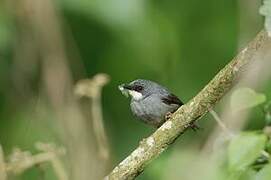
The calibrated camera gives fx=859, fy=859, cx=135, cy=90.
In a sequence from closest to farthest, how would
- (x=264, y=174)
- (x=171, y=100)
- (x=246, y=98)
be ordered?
(x=264, y=174) < (x=246, y=98) < (x=171, y=100)

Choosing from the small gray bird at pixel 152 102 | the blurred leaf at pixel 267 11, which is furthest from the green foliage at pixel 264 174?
the small gray bird at pixel 152 102

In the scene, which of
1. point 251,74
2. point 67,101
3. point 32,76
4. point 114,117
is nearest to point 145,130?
point 114,117

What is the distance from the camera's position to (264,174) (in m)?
3.03

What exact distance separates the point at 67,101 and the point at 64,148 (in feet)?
1.11

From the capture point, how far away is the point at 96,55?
6.02 metres

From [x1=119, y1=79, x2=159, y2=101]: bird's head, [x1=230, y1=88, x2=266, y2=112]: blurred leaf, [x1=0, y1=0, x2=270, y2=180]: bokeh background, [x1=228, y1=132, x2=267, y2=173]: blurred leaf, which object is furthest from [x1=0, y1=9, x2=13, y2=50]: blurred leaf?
[x1=228, y1=132, x2=267, y2=173]: blurred leaf

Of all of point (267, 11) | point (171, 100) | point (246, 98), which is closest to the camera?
point (267, 11)

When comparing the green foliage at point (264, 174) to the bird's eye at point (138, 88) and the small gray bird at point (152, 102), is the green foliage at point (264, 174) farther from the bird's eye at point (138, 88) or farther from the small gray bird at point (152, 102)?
the bird's eye at point (138, 88)

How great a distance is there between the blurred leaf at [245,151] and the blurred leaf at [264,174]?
56 millimetres

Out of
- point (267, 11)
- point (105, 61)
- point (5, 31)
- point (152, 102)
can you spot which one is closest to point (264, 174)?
point (267, 11)

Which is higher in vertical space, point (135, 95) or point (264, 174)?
point (135, 95)

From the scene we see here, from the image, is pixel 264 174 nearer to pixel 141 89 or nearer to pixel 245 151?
pixel 245 151

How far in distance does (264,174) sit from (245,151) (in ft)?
0.38

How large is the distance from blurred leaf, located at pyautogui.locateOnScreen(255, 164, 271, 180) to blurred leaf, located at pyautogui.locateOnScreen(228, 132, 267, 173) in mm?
56
